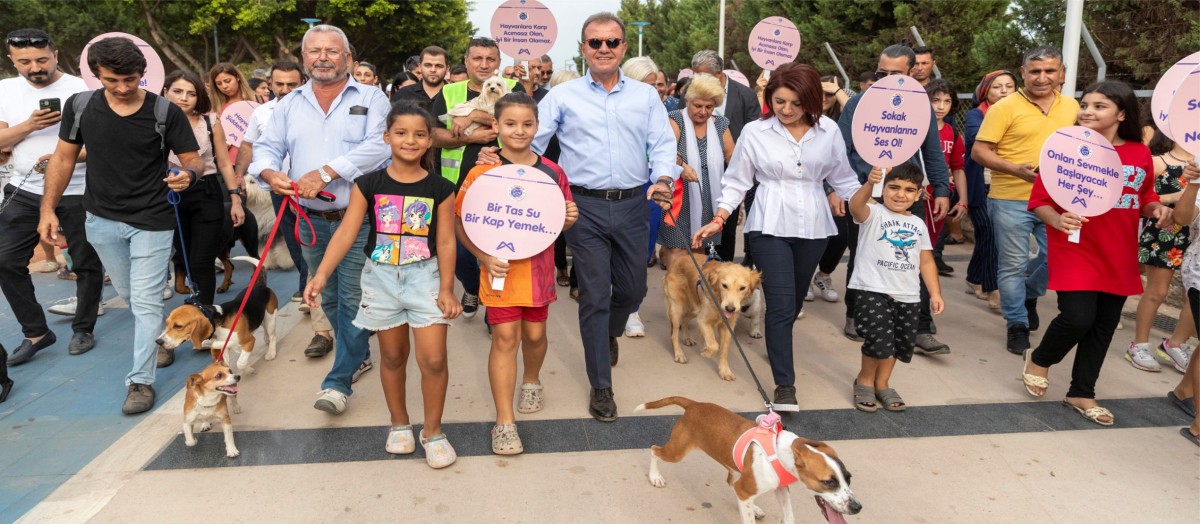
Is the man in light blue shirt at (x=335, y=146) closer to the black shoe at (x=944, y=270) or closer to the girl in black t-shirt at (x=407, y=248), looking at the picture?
the girl in black t-shirt at (x=407, y=248)

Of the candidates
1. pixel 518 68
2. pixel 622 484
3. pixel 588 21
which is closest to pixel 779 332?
pixel 622 484

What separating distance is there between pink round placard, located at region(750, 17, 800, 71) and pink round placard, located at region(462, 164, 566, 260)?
726cm

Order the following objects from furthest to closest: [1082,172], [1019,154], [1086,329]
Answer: [1019,154] → [1086,329] → [1082,172]

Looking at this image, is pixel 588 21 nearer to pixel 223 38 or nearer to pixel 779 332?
pixel 779 332

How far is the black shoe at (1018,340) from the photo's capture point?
5371mm

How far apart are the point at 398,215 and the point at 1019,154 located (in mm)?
4495

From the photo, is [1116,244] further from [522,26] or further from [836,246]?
[522,26]

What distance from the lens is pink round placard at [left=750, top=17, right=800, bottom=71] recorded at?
1018cm

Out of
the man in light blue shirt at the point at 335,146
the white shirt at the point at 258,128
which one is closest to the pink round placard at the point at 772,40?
the white shirt at the point at 258,128

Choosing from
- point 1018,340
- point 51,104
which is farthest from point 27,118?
point 1018,340

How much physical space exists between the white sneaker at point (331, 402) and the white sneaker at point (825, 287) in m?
4.37

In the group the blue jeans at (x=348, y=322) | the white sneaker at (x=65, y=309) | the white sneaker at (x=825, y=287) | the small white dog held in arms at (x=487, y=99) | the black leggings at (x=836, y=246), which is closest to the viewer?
the blue jeans at (x=348, y=322)

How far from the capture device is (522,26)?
865 centimetres

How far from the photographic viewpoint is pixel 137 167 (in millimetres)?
4305
